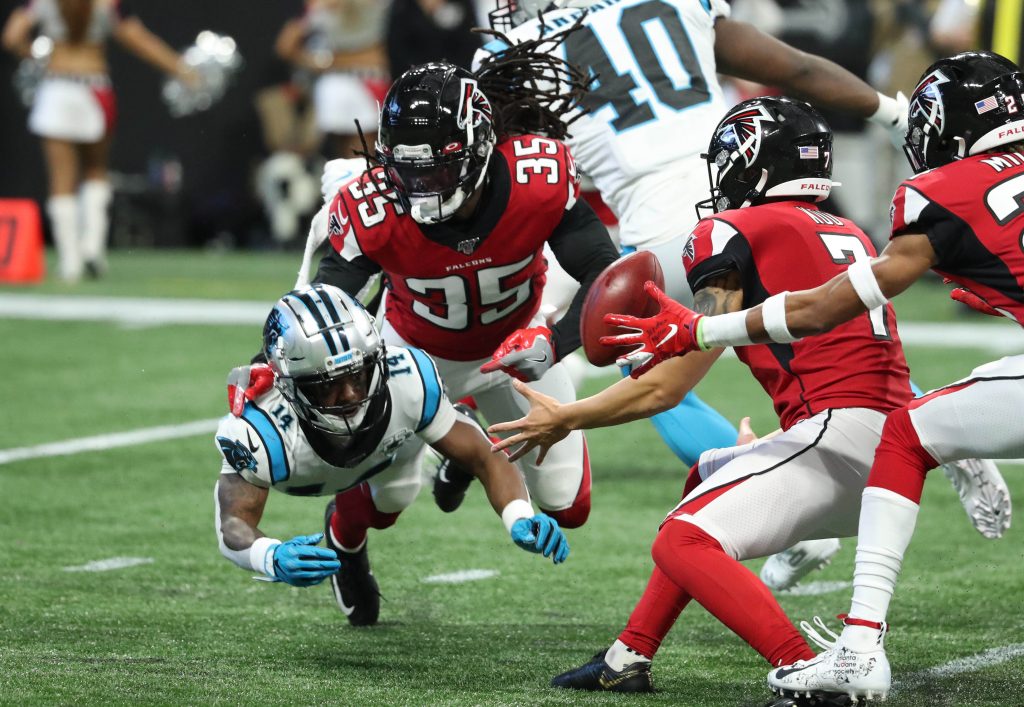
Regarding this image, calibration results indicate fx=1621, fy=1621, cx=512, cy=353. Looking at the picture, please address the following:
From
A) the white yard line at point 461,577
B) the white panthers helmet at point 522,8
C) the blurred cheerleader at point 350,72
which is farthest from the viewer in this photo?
the blurred cheerleader at point 350,72

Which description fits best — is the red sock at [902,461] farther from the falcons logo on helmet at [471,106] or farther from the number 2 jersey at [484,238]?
the falcons logo on helmet at [471,106]

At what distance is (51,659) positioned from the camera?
3646mm

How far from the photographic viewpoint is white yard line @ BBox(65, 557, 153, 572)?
4680mm

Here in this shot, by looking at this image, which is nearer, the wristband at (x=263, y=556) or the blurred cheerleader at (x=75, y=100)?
the wristband at (x=263, y=556)

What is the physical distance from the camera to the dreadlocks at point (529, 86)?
14.9 ft

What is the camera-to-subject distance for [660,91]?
4941mm

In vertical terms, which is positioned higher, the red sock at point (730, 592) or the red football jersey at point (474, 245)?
the red football jersey at point (474, 245)

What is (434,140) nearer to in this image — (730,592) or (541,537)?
(541,537)

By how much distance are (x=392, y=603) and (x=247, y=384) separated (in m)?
0.90

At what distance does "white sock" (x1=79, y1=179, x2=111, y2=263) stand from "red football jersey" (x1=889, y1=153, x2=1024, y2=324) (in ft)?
29.2

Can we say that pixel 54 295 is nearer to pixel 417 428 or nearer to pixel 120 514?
pixel 120 514

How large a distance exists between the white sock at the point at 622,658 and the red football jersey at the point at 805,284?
2.00 ft

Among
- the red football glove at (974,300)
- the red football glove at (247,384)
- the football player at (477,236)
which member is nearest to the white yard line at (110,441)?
the football player at (477,236)

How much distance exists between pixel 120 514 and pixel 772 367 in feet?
8.81
